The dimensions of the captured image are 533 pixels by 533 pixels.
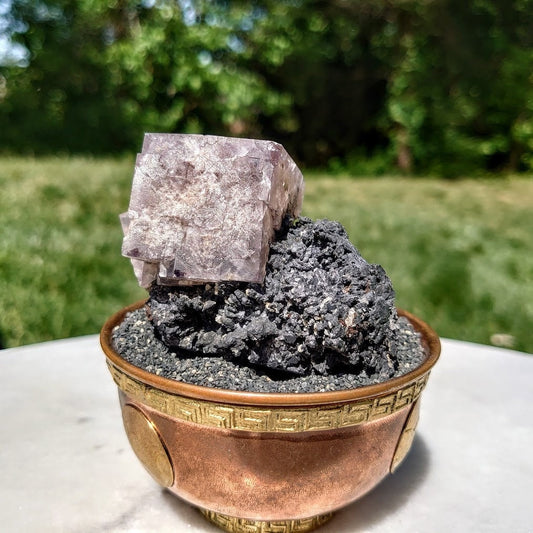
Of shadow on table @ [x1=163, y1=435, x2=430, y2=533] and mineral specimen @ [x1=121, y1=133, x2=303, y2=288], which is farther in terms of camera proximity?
shadow on table @ [x1=163, y1=435, x2=430, y2=533]

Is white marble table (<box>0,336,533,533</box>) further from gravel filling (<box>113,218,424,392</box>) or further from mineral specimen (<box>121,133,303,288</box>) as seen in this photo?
mineral specimen (<box>121,133,303,288</box>)

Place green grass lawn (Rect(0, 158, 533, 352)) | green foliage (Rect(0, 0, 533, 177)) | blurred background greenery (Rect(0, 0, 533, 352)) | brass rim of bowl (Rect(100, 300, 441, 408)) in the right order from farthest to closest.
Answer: green foliage (Rect(0, 0, 533, 177)), blurred background greenery (Rect(0, 0, 533, 352)), green grass lawn (Rect(0, 158, 533, 352)), brass rim of bowl (Rect(100, 300, 441, 408))

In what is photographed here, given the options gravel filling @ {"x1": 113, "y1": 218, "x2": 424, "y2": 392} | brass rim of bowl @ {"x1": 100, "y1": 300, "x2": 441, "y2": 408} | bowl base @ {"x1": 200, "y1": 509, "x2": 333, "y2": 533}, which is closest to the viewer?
brass rim of bowl @ {"x1": 100, "y1": 300, "x2": 441, "y2": 408}

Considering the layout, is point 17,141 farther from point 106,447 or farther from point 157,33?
point 106,447

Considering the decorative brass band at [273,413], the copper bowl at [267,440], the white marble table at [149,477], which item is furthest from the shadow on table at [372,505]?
the decorative brass band at [273,413]

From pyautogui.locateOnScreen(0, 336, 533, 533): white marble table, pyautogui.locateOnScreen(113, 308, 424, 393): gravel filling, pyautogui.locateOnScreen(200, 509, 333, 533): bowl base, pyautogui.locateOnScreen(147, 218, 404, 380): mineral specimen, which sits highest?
pyautogui.locateOnScreen(147, 218, 404, 380): mineral specimen

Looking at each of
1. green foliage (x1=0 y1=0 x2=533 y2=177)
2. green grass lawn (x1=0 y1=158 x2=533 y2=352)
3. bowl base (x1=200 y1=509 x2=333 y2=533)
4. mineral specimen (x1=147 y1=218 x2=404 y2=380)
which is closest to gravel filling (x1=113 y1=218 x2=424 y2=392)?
mineral specimen (x1=147 y1=218 x2=404 y2=380)

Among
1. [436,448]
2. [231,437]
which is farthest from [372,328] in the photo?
[436,448]
